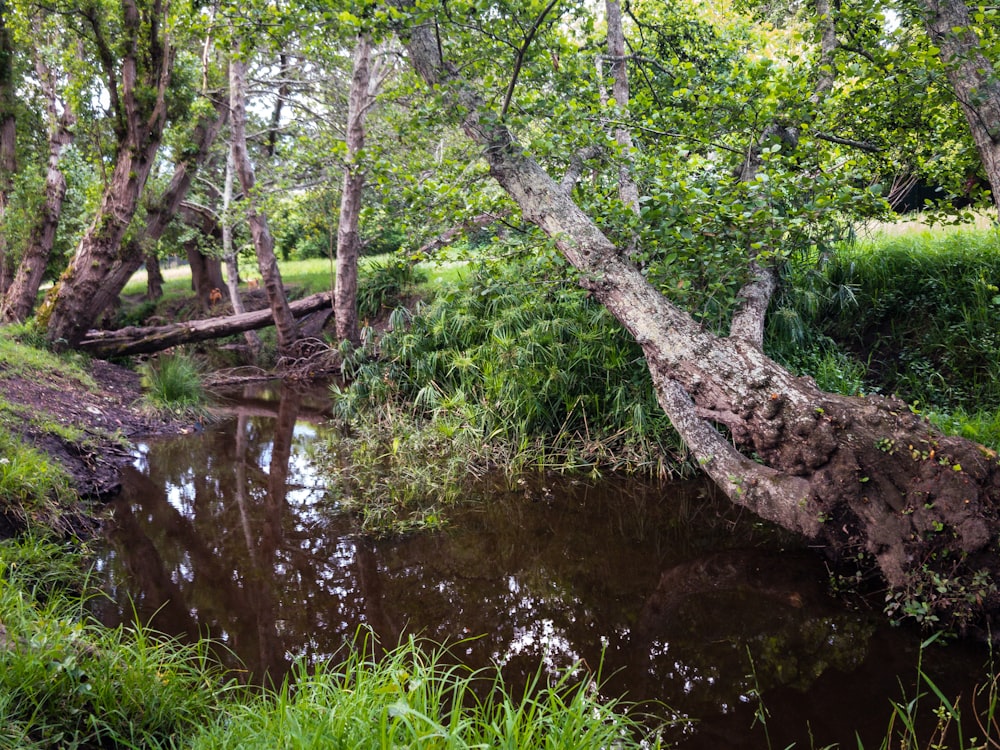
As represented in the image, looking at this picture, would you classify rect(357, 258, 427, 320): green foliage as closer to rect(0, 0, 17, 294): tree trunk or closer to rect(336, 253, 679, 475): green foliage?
rect(336, 253, 679, 475): green foliage

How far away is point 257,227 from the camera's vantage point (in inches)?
447

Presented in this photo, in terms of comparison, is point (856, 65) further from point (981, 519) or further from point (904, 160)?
point (981, 519)

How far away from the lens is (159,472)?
6527mm

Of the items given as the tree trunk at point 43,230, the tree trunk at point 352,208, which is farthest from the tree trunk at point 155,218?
the tree trunk at point 352,208

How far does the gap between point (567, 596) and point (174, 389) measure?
7123mm

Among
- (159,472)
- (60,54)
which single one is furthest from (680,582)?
(60,54)

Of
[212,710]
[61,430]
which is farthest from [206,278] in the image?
[212,710]

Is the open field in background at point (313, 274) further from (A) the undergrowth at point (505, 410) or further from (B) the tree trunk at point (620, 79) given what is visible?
(B) the tree trunk at point (620, 79)

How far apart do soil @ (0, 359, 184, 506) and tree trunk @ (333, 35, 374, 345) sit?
10.3ft

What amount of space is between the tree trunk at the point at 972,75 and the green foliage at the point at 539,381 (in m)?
3.14

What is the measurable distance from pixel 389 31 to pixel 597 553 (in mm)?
4118

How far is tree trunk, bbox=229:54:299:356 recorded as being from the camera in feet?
34.3

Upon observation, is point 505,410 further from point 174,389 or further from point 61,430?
point 174,389

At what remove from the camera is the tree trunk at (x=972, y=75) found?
4098mm
